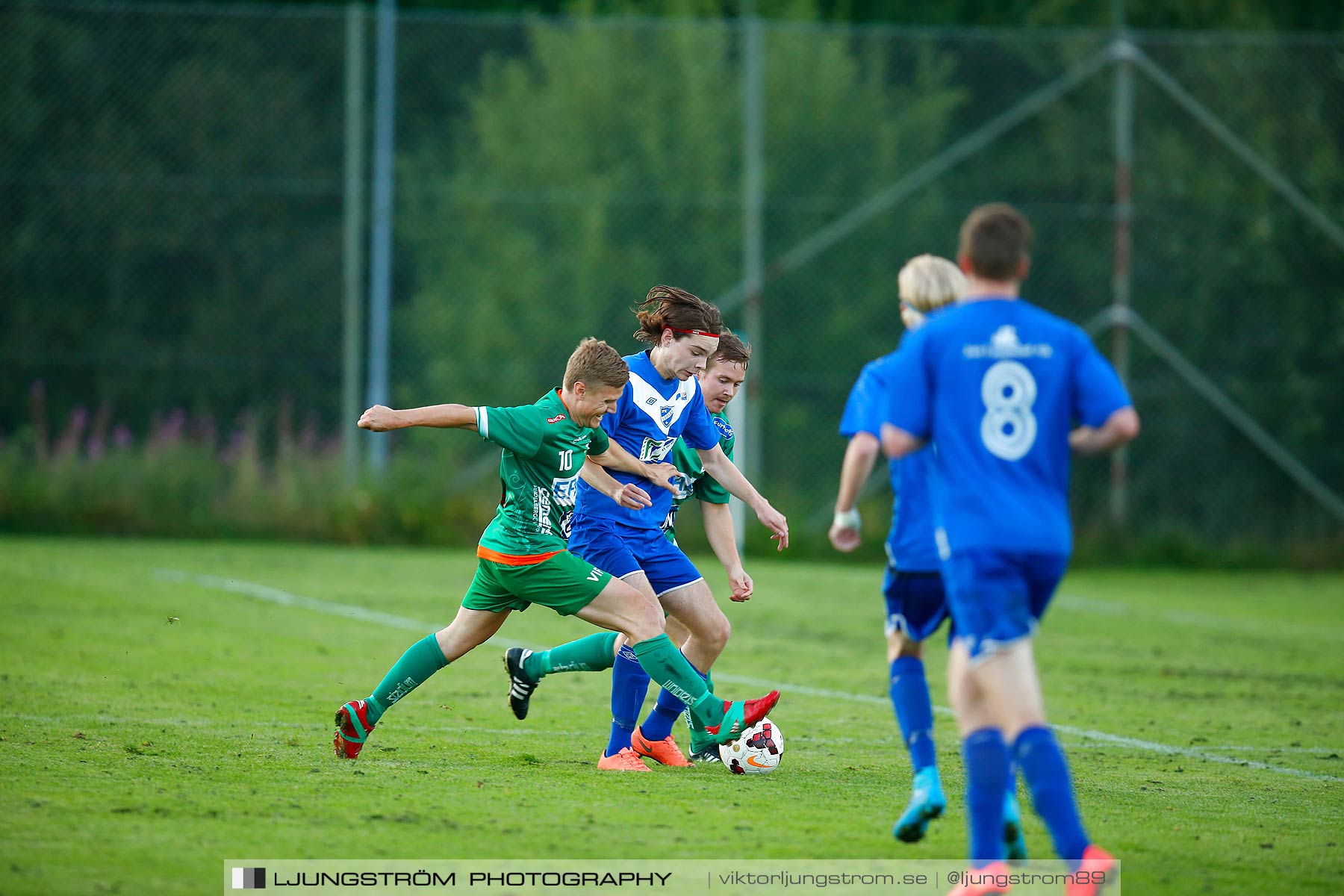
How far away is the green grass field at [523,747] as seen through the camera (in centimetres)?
477

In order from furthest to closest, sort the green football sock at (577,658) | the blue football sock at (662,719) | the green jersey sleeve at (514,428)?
the green football sock at (577,658) < the blue football sock at (662,719) < the green jersey sleeve at (514,428)

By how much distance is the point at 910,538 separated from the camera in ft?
16.6

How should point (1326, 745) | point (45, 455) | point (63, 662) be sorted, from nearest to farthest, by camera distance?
1. point (1326, 745)
2. point (63, 662)
3. point (45, 455)

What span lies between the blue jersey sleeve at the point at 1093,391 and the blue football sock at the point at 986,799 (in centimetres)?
93

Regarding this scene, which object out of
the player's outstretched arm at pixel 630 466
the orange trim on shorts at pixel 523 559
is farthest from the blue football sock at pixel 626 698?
the player's outstretched arm at pixel 630 466

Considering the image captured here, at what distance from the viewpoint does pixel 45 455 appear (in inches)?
670

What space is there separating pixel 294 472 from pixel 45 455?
264 cm

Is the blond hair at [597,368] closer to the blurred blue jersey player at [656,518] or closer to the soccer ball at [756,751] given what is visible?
the blurred blue jersey player at [656,518]

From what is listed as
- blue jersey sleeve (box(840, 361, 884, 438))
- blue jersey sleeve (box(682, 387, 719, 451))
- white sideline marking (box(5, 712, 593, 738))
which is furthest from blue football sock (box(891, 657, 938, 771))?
white sideline marking (box(5, 712, 593, 738))

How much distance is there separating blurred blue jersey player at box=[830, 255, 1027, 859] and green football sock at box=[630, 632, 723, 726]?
1009mm

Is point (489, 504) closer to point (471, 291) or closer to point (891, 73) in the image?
point (471, 291)

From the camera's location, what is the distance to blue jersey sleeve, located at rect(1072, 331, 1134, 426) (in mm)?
4273

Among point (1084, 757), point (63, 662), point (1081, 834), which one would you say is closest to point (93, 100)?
point (63, 662)

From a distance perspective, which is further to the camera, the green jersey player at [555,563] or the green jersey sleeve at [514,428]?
the green jersey player at [555,563]
